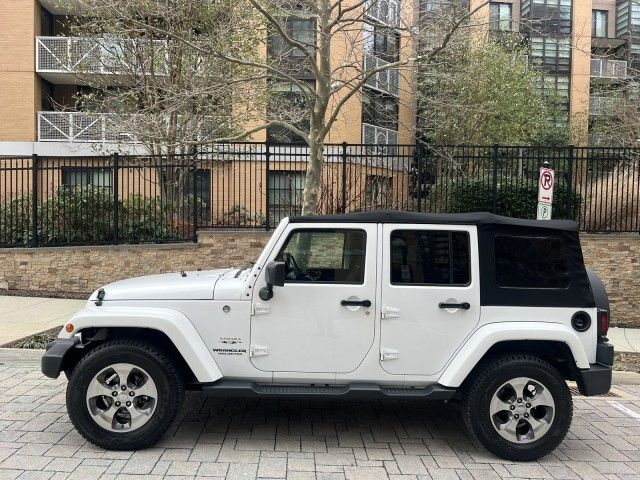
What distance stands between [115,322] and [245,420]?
160cm

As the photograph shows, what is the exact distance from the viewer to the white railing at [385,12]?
30.1 feet

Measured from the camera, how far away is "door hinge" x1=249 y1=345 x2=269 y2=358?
14.1 ft

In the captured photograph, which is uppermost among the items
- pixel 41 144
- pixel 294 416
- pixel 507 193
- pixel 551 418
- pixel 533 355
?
pixel 41 144

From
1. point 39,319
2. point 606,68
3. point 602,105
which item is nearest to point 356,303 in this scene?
point 39,319

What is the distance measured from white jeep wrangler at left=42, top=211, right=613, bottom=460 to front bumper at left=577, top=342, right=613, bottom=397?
0.04 ft

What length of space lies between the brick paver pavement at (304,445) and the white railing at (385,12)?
652 centimetres

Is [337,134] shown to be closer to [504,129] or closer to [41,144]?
[504,129]

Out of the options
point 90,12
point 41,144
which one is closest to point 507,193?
point 90,12

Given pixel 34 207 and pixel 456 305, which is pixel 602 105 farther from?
pixel 456 305

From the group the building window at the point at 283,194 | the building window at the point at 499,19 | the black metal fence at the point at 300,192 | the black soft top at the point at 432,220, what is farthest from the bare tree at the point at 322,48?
the black soft top at the point at 432,220

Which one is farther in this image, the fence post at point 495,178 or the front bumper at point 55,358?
the fence post at point 495,178

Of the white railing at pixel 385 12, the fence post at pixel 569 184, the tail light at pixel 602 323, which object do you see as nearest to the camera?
the tail light at pixel 602 323

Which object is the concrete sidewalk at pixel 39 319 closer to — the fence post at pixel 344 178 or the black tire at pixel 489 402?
the black tire at pixel 489 402

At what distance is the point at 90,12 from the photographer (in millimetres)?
11852
